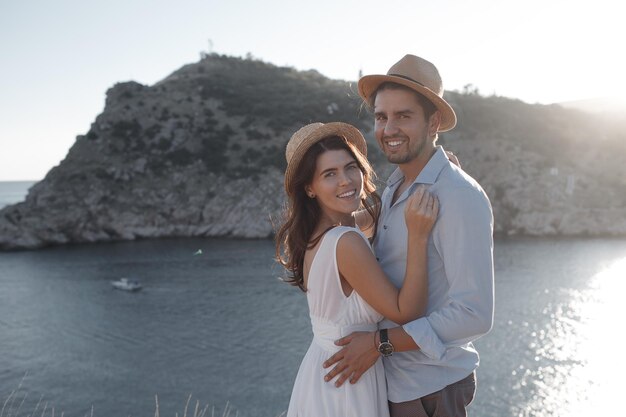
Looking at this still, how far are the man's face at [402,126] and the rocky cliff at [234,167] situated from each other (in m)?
57.8

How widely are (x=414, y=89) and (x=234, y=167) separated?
65.4 meters

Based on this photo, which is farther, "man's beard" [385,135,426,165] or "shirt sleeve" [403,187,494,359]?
"man's beard" [385,135,426,165]

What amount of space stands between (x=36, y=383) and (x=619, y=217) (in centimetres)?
6147

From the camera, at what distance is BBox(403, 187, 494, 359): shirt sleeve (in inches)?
100

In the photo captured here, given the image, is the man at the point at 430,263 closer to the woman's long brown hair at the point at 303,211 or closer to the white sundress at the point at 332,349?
the white sundress at the point at 332,349

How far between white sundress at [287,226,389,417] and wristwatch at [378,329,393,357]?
7.7 inches

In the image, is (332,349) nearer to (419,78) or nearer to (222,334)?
(419,78)

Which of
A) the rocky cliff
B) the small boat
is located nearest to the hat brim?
the small boat

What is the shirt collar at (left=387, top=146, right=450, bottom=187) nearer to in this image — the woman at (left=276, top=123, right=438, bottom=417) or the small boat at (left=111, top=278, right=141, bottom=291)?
the woman at (left=276, top=123, right=438, bottom=417)

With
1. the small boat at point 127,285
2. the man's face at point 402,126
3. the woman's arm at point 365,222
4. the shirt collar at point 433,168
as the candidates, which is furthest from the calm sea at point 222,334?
the shirt collar at point 433,168

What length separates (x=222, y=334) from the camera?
36281 mm

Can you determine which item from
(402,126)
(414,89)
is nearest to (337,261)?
(402,126)

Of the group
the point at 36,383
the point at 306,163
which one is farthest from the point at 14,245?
the point at 306,163

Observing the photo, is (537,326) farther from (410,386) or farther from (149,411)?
(410,386)
